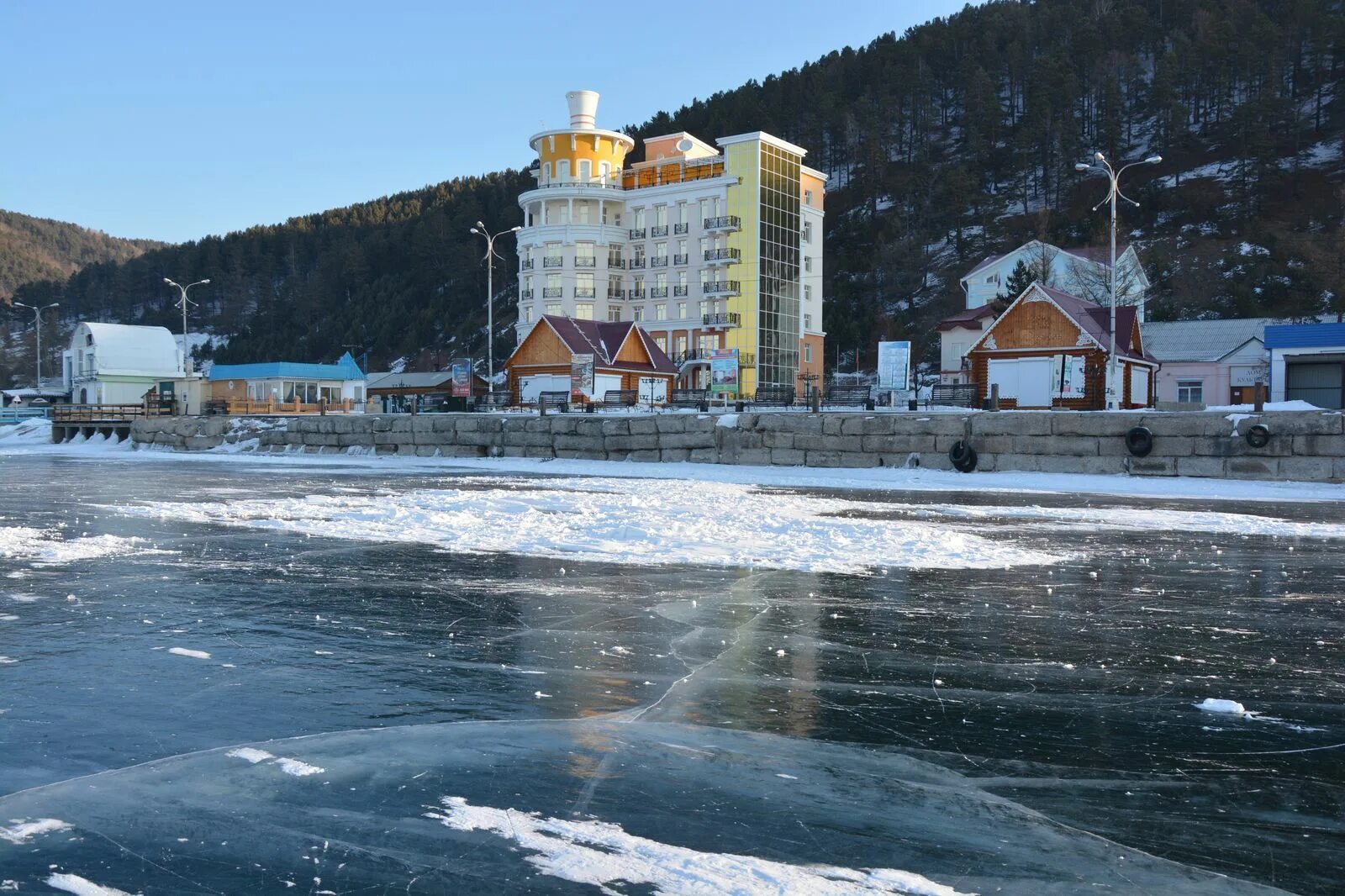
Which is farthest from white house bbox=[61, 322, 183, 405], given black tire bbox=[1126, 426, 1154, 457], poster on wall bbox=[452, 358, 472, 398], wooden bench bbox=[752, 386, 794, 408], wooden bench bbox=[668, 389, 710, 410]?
black tire bbox=[1126, 426, 1154, 457]

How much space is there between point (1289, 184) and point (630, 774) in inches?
4279

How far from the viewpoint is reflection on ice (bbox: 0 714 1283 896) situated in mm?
3318

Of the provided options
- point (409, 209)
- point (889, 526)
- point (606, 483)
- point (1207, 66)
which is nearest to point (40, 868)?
point (889, 526)

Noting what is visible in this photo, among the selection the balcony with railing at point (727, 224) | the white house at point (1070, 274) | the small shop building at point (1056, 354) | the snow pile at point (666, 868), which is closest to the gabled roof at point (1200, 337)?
the white house at point (1070, 274)

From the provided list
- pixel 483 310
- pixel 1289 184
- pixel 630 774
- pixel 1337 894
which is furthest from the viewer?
pixel 483 310

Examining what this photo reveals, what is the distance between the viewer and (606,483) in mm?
22016

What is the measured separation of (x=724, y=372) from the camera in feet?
140

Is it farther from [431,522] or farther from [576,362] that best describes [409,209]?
[431,522]

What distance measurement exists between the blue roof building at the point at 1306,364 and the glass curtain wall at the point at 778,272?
39936mm

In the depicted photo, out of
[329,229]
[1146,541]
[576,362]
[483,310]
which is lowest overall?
[1146,541]

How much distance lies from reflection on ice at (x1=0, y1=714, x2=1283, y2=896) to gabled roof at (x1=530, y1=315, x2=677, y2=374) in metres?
50.6

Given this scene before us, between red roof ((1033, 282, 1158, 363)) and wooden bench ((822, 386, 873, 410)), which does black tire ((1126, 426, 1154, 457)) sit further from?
red roof ((1033, 282, 1158, 363))

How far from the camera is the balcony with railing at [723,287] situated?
264 ft

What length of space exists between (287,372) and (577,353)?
95.1 ft
